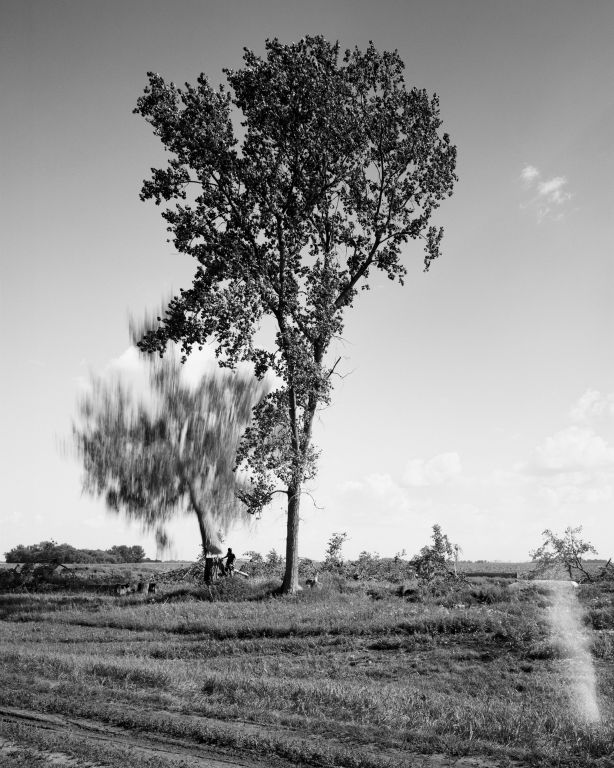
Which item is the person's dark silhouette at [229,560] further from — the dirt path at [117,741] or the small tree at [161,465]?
the dirt path at [117,741]

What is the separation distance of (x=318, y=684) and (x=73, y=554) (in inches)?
2361

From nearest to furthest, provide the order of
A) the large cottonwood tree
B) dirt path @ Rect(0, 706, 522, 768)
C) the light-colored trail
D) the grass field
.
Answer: dirt path @ Rect(0, 706, 522, 768) → the grass field → the light-colored trail → the large cottonwood tree

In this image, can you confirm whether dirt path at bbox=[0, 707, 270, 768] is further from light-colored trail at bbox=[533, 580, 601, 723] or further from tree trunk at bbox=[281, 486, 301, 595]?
tree trunk at bbox=[281, 486, 301, 595]

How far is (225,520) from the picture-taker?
3241 cm

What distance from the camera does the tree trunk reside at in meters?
23.3

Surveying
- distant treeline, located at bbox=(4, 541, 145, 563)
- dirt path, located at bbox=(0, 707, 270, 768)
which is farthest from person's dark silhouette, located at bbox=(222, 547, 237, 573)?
distant treeline, located at bbox=(4, 541, 145, 563)

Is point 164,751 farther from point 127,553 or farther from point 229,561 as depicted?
point 127,553

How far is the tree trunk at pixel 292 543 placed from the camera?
76.4ft

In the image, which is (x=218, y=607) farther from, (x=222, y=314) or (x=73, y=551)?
(x=73, y=551)

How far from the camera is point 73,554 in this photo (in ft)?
207

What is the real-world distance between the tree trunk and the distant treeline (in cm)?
4244

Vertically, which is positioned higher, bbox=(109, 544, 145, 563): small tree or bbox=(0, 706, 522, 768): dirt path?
bbox=(109, 544, 145, 563): small tree

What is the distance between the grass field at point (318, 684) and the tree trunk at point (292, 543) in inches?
136

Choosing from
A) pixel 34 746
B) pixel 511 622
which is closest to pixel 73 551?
pixel 511 622
